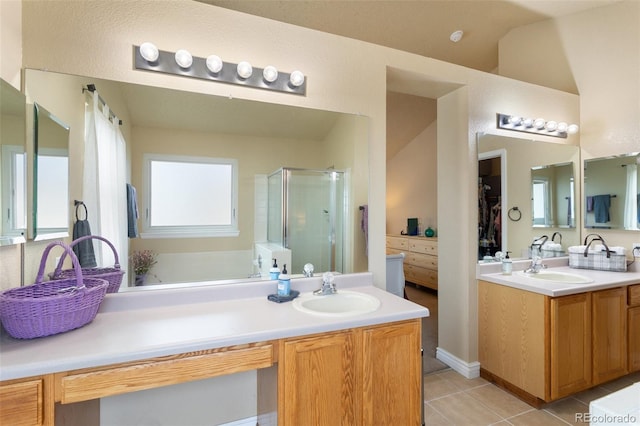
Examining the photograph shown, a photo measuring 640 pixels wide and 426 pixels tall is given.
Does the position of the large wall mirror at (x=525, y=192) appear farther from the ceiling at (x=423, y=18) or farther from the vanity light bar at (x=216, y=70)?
the vanity light bar at (x=216, y=70)

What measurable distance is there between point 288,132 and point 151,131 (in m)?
0.76

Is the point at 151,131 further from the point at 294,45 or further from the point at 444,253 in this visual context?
the point at 444,253

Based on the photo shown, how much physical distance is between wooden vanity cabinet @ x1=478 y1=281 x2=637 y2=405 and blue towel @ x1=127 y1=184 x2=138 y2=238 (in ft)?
8.20

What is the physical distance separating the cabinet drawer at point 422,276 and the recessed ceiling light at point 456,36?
3.17 meters

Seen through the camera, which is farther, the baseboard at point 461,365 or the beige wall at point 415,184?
the beige wall at point 415,184

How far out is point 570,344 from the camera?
208 centimetres

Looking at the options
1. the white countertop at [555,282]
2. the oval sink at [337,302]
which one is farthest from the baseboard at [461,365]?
the oval sink at [337,302]

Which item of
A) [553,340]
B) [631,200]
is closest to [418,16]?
[631,200]

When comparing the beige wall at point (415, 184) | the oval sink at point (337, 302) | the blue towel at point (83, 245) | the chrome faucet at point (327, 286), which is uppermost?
the beige wall at point (415, 184)

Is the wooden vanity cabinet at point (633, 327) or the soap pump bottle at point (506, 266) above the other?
the soap pump bottle at point (506, 266)

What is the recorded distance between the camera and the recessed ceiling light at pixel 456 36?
10.2ft

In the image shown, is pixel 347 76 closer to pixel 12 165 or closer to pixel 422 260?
pixel 12 165

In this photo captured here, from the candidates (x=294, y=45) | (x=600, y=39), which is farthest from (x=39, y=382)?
(x=600, y=39)

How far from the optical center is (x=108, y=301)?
4.96ft
